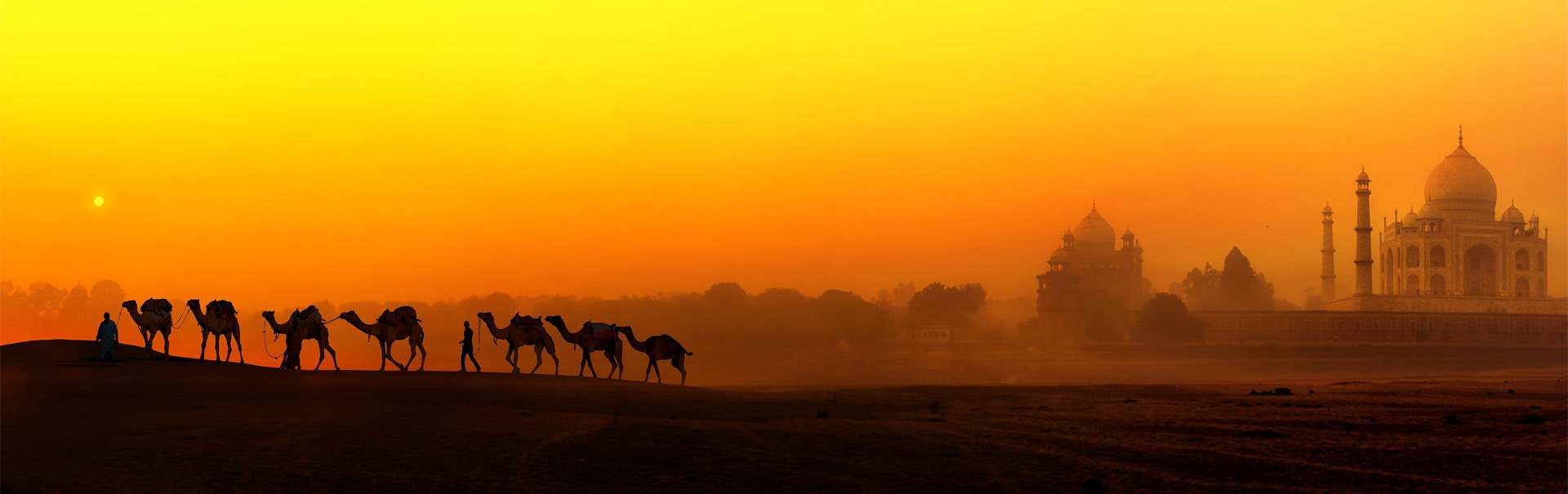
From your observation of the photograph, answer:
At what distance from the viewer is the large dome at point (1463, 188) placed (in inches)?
5143

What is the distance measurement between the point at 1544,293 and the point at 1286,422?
123 meters

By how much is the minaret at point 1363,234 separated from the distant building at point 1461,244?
75 mm

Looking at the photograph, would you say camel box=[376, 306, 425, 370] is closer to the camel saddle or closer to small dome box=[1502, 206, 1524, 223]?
the camel saddle

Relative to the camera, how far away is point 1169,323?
121 metres

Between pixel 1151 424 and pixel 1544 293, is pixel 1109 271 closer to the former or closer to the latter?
pixel 1544 293

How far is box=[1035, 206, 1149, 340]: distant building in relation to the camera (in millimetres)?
134125

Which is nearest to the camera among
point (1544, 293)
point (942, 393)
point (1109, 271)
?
point (942, 393)

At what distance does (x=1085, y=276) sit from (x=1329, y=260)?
24.6 m

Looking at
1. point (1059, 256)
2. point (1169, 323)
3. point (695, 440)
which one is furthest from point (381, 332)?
point (1059, 256)

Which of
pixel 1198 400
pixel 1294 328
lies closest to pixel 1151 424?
pixel 1198 400

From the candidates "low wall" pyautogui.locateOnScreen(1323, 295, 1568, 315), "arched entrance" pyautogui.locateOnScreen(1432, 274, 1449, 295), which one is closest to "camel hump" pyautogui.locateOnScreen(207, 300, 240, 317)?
"low wall" pyautogui.locateOnScreen(1323, 295, 1568, 315)

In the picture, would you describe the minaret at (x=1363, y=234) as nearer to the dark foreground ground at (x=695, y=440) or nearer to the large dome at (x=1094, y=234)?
the large dome at (x=1094, y=234)

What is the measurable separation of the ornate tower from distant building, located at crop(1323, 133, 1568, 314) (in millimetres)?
8760

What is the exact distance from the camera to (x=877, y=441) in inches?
886
